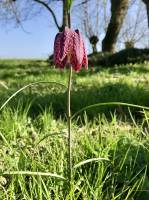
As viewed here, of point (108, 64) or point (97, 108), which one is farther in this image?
point (108, 64)

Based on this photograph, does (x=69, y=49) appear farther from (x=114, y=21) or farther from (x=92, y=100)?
(x=114, y=21)

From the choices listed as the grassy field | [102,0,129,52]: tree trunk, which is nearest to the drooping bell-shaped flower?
the grassy field

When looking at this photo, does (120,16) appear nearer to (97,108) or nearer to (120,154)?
(97,108)

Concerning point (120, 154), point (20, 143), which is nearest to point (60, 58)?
point (120, 154)

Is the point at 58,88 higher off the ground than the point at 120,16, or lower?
lower

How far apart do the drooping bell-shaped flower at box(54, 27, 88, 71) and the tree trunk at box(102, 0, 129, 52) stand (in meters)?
20.5

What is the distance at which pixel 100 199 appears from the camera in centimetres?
253

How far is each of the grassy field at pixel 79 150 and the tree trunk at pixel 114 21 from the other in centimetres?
1435

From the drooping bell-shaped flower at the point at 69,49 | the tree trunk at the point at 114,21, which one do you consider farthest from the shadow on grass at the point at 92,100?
the tree trunk at the point at 114,21

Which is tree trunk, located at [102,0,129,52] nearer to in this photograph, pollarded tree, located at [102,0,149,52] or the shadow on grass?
pollarded tree, located at [102,0,149,52]

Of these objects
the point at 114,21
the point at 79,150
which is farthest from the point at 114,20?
the point at 79,150

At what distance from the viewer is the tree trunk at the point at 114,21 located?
882 inches

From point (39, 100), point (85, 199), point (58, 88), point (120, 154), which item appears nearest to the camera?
point (85, 199)

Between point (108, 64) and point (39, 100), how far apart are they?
985 centimetres
